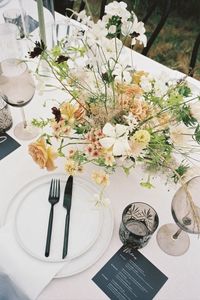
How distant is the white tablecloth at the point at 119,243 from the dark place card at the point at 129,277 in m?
0.01

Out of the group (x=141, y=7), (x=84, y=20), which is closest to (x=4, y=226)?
(x=84, y=20)

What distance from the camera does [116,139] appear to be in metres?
0.67

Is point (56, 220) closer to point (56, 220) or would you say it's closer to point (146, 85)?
point (56, 220)

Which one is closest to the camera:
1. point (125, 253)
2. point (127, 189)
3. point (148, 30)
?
point (125, 253)

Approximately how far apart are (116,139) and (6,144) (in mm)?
472

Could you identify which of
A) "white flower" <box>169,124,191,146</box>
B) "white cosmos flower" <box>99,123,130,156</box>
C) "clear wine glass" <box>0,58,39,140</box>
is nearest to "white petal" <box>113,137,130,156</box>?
"white cosmos flower" <box>99,123,130,156</box>

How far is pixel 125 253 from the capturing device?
826 millimetres

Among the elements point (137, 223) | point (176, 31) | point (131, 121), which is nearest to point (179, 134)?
point (131, 121)

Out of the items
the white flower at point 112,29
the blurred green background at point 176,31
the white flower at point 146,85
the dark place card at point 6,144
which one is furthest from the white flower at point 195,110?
the blurred green background at point 176,31

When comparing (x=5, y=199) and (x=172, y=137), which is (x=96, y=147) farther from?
(x=5, y=199)

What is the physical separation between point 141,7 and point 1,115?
7.85ft

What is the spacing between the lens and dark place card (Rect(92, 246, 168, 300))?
767mm

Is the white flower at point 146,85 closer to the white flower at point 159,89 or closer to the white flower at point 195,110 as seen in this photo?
the white flower at point 159,89

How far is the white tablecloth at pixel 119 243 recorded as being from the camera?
0.77 metres
